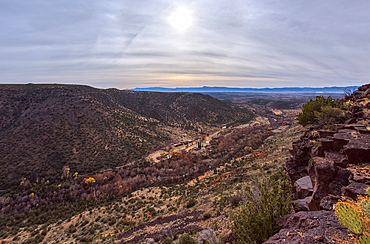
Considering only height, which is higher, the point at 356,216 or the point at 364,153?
the point at 364,153

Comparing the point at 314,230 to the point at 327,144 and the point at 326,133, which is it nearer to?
the point at 327,144

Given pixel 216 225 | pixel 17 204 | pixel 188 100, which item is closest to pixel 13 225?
pixel 17 204

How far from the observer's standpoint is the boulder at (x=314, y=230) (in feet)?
12.9

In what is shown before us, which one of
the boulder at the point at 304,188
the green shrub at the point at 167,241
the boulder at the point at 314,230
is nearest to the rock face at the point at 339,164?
the boulder at the point at 304,188

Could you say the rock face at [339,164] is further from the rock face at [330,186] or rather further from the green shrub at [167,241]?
the green shrub at [167,241]

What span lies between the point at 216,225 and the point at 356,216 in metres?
8.05

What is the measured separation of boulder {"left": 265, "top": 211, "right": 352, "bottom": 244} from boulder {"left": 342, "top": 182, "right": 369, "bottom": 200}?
122 centimetres

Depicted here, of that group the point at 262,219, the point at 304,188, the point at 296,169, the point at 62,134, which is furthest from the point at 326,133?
the point at 62,134

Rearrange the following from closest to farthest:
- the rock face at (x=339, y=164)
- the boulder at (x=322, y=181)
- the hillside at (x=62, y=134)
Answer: the rock face at (x=339, y=164)
the boulder at (x=322, y=181)
the hillside at (x=62, y=134)

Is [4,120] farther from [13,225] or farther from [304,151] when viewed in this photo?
[304,151]

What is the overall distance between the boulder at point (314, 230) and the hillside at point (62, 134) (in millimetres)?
37053

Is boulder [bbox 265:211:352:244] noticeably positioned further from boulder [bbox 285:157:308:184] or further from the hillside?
the hillside

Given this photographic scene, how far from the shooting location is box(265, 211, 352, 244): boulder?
3941 millimetres

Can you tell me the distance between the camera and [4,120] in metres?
45.2
